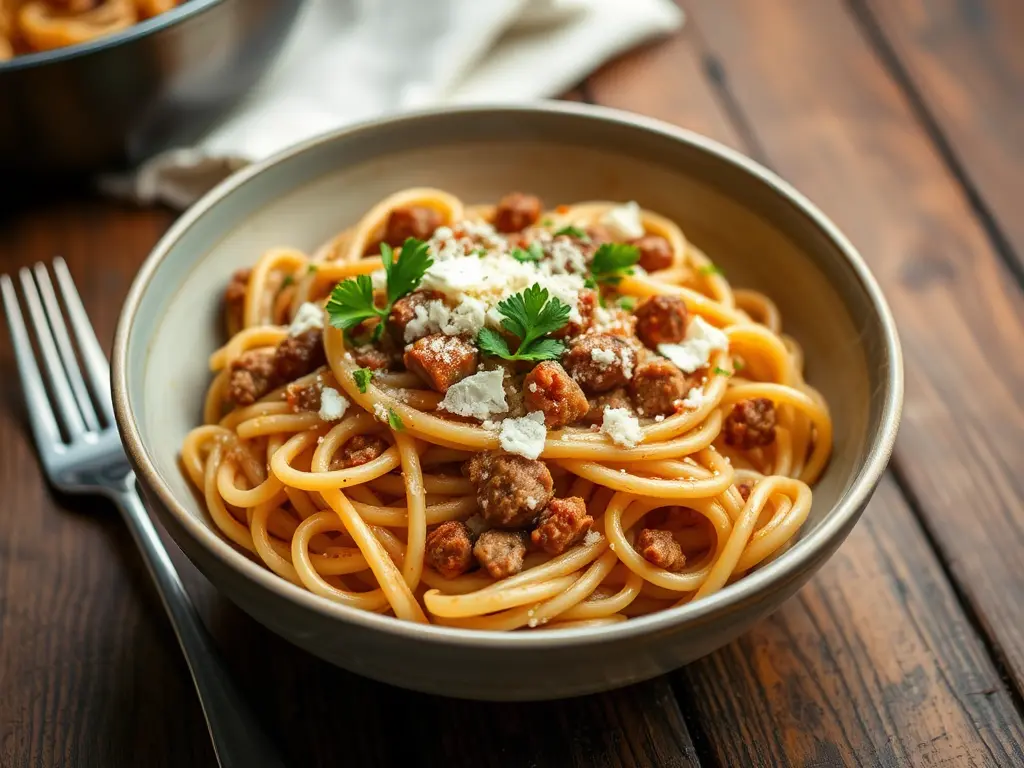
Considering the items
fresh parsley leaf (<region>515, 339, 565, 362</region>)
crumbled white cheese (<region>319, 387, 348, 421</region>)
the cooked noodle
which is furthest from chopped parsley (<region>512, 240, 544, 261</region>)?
the cooked noodle

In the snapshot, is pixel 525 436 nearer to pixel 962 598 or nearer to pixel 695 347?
pixel 695 347

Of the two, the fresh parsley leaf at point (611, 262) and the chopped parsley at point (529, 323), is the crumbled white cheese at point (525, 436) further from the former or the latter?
the fresh parsley leaf at point (611, 262)

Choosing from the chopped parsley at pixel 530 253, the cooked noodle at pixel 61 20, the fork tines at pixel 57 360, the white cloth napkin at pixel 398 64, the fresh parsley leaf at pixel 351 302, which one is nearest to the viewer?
the fresh parsley leaf at pixel 351 302

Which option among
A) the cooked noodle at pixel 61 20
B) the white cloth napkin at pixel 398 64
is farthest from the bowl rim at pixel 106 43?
the white cloth napkin at pixel 398 64

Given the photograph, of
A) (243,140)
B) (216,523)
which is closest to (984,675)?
(216,523)

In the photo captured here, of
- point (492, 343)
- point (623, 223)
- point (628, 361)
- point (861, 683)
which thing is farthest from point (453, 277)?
point (861, 683)
